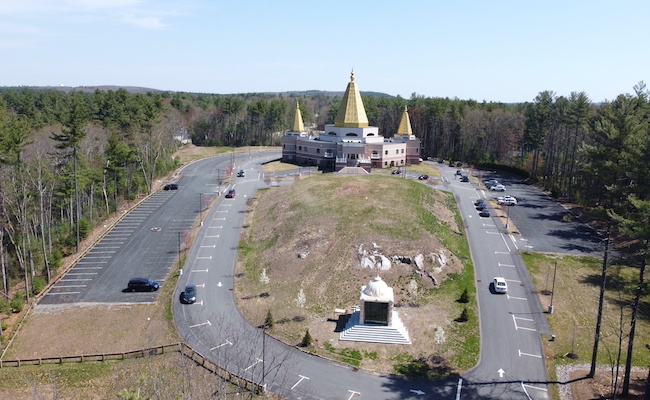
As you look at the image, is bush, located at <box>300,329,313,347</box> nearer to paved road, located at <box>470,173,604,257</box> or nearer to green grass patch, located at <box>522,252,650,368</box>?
green grass patch, located at <box>522,252,650,368</box>

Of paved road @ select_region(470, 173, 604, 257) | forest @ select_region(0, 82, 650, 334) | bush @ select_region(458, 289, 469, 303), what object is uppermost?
forest @ select_region(0, 82, 650, 334)

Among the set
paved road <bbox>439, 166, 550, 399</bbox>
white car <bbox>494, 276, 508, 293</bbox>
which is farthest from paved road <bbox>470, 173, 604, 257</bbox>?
white car <bbox>494, 276, 508, 293</bbox>

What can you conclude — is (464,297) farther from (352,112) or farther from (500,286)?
(352,112)

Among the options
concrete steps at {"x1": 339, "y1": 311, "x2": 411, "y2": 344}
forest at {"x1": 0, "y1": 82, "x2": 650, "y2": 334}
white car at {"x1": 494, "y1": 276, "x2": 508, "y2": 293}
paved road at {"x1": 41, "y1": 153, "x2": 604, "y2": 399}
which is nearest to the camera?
paved road at {"x1": 41, "y1": 153, "x2": 604, "y2": 399}

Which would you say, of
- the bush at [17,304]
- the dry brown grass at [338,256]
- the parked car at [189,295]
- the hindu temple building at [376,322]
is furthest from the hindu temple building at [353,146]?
the bush at [17,304]

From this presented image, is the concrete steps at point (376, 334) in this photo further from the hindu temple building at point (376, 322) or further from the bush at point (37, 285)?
the bush at point (37, 285)
